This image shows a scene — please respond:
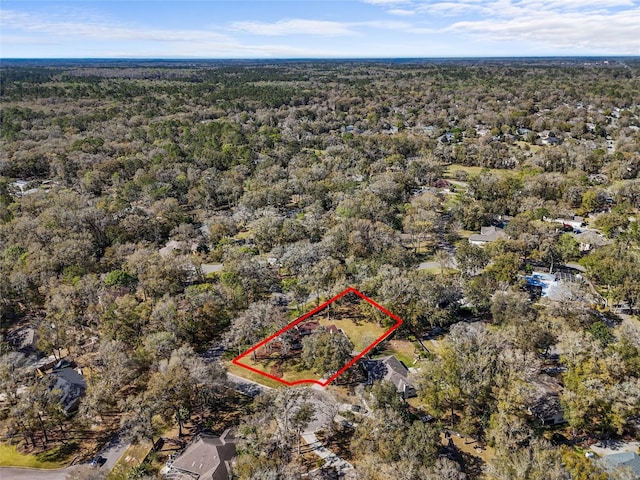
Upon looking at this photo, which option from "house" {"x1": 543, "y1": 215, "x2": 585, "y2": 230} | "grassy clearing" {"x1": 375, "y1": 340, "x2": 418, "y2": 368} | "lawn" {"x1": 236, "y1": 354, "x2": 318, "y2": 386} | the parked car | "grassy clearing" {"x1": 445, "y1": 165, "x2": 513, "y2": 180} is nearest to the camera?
the parked car

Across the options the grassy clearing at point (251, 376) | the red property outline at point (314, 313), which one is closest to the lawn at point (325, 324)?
the grassy clearing at point (251, 376)

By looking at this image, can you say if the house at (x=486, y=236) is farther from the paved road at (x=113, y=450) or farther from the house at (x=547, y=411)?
the paved road at (x=113, y=450)

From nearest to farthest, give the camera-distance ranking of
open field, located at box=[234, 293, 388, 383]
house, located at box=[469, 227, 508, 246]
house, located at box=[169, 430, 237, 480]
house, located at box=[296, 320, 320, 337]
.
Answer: house, located at box=[169, 430, 237, 480] < open field, located at box=[234, 293, 388, 383] < house, located at box=[296, 320, 320, 337] < house, located at box=[469, 227, 508, 246]


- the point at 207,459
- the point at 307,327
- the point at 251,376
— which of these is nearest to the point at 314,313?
the point at 307,327

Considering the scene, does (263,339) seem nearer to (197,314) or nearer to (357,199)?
(197,314)

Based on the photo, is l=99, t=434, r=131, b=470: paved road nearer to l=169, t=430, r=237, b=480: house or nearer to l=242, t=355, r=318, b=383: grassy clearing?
l=169, t=430, r=237, b=480: house

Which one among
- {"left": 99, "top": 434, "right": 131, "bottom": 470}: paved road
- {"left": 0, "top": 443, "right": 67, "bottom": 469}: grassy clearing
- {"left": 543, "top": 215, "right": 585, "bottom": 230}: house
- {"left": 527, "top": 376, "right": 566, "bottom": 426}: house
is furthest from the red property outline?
{"left": 543, "top": 215, "right": 585, "bottom": 230}: house

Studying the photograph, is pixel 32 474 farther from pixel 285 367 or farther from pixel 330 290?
pixel 330 290
